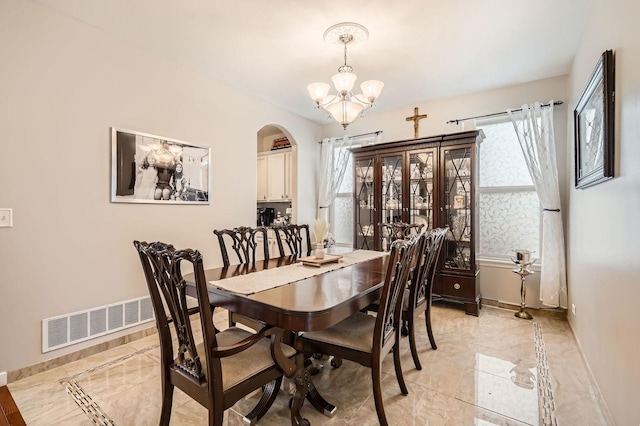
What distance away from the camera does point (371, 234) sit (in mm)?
4199

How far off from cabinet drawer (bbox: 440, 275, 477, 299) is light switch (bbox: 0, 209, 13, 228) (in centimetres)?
391

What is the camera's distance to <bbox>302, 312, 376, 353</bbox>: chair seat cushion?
1654 millimetres

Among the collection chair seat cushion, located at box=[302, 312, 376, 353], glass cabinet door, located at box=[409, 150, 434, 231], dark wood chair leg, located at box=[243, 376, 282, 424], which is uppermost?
glass cabinet door, located at box=[409, 150, 434, 231]

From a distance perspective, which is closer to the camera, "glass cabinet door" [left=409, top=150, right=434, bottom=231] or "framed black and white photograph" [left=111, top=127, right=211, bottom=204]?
"framed black and white photograph" [left=111, top=127, right=211, bottom=204]

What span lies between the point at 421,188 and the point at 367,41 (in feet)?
6.22

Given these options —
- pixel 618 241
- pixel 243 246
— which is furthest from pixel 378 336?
pixel 243 246

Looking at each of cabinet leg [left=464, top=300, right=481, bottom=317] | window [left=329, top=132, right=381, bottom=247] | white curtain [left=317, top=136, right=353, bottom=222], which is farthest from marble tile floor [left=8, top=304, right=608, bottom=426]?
white curtain [left=317, top=136, right=353, bottom=222]

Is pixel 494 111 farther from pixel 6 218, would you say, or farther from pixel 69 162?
pixel 6 218

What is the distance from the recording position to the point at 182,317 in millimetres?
1257

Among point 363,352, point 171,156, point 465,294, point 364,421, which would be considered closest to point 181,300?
point 363,352

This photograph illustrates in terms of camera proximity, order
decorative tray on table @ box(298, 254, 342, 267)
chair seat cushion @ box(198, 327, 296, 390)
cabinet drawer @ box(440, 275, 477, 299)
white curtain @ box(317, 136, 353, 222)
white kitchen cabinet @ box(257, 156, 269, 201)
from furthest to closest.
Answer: white kitchen cabinet @ box(257, 156, 269, 201) → white curtain @ box(317, 136, 353, 222) → cabinet drawer @ box(440, 275, 477, 299) → decorative tray on table @ box(298, 254, 342, 267) → chair seat cushion @ box(198, 327, 296, 390)

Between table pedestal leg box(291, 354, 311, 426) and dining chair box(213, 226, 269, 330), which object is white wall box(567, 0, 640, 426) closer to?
table pedestal leg box(291, 354, 311, 426)

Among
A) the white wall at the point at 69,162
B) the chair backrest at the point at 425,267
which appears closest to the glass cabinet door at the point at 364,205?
the chair backrest at the point at 425,267

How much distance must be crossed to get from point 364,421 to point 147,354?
6.00 feet
